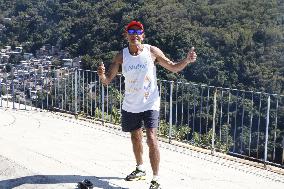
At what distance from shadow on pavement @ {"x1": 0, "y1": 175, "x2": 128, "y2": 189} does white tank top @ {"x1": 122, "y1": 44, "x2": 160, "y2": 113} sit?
0.89 m

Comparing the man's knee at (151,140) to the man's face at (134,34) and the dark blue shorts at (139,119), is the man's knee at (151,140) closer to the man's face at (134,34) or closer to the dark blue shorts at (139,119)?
the dark blue shorts at (139,119)

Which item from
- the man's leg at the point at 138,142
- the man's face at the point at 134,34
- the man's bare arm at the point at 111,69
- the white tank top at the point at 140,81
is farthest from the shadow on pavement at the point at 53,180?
Result: the man's face at the point at 134,34

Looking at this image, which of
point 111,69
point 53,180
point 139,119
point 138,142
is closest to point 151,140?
point 139,119

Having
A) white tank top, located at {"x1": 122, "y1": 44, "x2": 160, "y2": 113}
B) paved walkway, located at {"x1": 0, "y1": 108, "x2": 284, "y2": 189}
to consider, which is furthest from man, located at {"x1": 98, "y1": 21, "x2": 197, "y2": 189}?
paved walkway, located at {"x1": 0, "y1": 108, "x2": 284, "y2": 189}

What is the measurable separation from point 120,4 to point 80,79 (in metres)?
24.1

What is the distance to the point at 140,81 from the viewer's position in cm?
403

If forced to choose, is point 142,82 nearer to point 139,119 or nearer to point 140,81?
point 140,81

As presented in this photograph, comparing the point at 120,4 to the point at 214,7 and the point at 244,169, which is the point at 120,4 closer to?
the point at 214,7

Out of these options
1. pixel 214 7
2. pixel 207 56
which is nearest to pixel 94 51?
pixel 207 56

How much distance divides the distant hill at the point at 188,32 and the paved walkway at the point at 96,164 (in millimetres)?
12346

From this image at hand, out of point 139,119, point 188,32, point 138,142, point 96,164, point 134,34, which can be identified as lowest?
point 96,164

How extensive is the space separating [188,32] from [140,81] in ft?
77.4

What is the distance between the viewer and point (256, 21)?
2802 centimetres

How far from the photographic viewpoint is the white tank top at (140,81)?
159 inches
